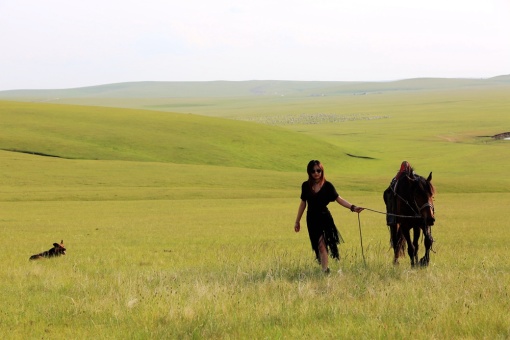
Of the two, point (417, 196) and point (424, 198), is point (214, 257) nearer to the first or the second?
point (417, 196)

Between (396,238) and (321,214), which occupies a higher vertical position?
(321,214)

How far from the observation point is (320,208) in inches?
440

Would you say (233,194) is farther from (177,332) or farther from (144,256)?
(177,332)

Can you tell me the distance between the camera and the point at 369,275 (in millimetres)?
10484

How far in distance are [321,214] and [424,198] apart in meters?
1.97

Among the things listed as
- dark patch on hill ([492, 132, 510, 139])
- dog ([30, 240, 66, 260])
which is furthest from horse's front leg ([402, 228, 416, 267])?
dark patch on hill ([492, 132, 510, 139])

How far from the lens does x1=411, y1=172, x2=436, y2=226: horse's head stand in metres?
11.7

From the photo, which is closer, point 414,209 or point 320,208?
point 320,208

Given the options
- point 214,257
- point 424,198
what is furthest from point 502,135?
point 424,198

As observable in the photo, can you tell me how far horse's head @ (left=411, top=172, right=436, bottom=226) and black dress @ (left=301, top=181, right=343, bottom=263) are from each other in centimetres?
164

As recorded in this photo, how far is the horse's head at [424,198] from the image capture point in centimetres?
1171

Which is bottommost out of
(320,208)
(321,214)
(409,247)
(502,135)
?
(502,135)

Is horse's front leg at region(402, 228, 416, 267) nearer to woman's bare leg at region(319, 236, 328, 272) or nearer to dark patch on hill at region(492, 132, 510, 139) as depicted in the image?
woman's bare leg at region(319, 236, 328, 272)

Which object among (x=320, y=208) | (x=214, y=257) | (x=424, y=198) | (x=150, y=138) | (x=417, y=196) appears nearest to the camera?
(x=320, y=208)
